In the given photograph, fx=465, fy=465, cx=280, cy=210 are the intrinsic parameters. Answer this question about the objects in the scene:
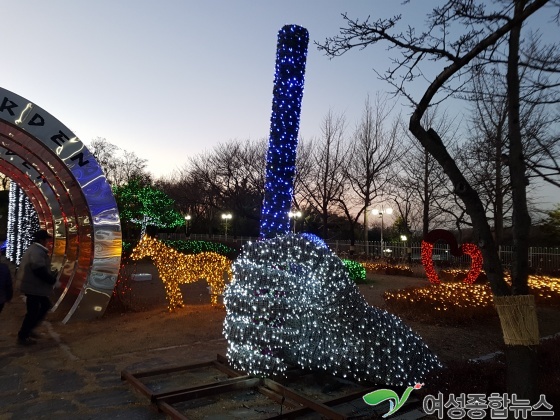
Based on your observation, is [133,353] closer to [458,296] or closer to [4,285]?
[4,285]

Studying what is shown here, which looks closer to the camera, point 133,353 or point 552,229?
point 133,353

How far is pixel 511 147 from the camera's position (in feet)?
13.1

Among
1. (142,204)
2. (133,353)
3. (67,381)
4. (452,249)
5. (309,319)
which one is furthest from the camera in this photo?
(142,204)

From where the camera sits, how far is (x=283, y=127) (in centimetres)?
789

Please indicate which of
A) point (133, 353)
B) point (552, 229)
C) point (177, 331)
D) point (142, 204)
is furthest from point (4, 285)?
point (552, 229)

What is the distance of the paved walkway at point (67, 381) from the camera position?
4.57m

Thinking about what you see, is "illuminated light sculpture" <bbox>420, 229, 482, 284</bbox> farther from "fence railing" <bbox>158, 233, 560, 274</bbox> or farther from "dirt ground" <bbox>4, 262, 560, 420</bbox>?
"fence railing" <bbox>158, 233, 560, 274</bbox>

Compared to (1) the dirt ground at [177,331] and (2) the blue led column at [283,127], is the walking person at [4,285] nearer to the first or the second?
(1) the dirt ground at [177,331]

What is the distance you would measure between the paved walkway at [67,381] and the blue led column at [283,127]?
226 centimetres

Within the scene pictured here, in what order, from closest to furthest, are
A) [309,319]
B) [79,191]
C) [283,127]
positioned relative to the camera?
[309,319], [283,127], [79,191]

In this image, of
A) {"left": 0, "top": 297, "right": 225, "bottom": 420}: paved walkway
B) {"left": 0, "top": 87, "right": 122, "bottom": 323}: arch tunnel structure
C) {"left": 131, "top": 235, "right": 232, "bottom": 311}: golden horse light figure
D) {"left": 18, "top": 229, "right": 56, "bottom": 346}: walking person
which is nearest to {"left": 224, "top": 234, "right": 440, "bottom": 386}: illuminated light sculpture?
{"left": 0, "top": 297, "right": 225, "bottom": 420}: paved walkway

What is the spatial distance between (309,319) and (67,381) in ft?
9.62

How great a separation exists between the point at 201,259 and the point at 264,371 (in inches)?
218

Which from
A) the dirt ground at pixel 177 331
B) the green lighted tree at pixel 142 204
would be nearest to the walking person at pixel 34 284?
the dirt ground at pixel 177 331
